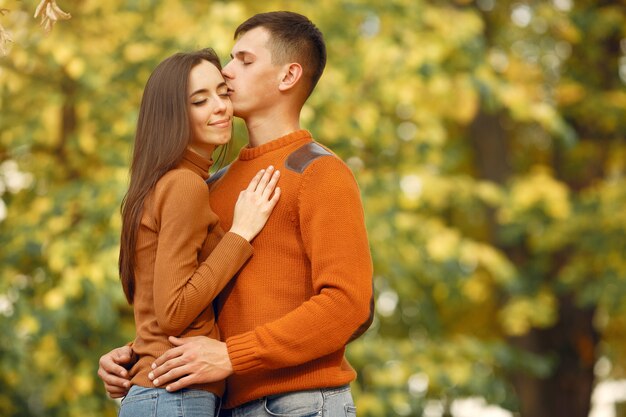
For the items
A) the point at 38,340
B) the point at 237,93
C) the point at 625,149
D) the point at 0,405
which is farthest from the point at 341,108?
the point at 625,149

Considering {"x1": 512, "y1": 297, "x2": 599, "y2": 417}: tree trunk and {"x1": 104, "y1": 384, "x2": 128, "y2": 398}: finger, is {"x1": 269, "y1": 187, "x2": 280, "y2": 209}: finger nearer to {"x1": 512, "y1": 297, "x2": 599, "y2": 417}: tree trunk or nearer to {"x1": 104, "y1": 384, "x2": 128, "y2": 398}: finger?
{"x1": 104, "y1": 384, "x2": 128, "y2": 398}: finger

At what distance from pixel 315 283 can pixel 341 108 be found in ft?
14.2

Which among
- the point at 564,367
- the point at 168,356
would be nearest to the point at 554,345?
the point at 564,367

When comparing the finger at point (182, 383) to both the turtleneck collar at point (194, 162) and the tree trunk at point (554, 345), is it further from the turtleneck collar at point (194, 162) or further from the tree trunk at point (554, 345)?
the tree trunk at point (554, 345)

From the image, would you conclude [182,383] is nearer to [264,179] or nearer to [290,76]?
[264,179]

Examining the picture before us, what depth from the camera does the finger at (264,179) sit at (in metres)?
2.71

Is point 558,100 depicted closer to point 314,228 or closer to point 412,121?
point 412,121

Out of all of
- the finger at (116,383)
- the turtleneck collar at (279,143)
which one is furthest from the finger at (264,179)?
the finger at (116,383)

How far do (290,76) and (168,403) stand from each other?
1.00 metres

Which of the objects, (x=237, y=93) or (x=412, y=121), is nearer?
(x=237, y=93)

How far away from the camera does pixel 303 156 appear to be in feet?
9.00

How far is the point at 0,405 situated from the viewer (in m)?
6.70

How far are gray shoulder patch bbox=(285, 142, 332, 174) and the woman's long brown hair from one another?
0.29 meters

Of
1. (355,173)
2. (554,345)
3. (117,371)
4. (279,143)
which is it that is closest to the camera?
(117,371)
